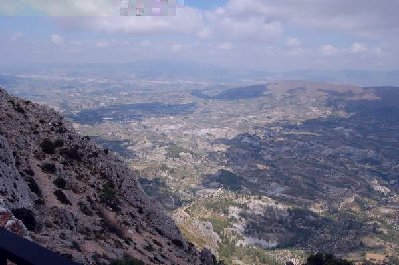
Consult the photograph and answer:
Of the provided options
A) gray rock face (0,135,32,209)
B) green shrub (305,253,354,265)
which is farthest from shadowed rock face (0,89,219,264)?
green shrub (305,253,354,265)

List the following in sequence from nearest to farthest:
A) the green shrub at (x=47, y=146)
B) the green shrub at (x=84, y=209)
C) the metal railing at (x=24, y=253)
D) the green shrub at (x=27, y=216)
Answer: the metal railing at (x=24, y=253), the green shrub at (x=27, y=216), the green shrub at (x=84, y=209), the green shrub at (x=47, y=146)

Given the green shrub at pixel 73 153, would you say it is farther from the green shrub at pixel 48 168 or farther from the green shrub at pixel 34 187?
the green shrub at pixel 34 187

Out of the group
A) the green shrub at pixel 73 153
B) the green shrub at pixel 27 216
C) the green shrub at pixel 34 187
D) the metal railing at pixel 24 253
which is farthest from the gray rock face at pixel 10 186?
the metal railing at pixel 24 253

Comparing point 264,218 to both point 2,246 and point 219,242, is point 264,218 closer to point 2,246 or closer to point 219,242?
point 219,242

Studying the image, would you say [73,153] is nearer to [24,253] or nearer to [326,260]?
[326,260]

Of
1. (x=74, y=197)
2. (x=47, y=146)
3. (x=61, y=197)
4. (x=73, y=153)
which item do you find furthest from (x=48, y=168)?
(x=73, y=153)

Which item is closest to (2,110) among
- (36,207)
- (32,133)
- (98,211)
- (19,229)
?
(32,133)
